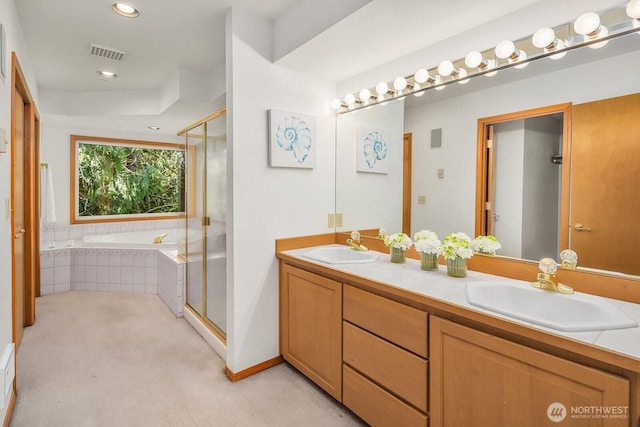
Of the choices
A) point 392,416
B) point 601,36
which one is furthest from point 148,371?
point 601,36

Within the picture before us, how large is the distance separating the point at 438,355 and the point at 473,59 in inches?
57.3

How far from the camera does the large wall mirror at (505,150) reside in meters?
1.36

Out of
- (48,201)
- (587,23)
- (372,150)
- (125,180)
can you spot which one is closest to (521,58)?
(587,23)

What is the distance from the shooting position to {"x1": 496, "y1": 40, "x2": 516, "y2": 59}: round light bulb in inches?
62.8

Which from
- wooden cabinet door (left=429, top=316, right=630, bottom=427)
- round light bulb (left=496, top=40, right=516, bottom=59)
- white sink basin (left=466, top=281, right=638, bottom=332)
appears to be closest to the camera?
wooden cabinet door (left=429, top=316, right=630, bottom=427)

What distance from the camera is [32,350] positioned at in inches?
98.5

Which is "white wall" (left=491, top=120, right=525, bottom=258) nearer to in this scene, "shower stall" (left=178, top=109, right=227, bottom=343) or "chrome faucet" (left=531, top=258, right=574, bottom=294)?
"chrome faucet" (left=531, top=258, right=574, bottom=294)

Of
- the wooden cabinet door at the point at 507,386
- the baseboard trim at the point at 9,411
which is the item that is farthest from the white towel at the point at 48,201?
the wooden cabinet door at the point at 507,386

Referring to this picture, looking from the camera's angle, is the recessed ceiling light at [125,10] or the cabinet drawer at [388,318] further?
the recessed ceiling light at [125,10]

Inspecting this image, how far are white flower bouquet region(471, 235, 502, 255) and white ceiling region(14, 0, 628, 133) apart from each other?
3.49ft

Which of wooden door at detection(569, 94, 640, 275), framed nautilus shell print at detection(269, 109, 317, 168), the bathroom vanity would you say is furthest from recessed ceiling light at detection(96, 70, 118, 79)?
wooden door at detection(569, 94, 640, 275)

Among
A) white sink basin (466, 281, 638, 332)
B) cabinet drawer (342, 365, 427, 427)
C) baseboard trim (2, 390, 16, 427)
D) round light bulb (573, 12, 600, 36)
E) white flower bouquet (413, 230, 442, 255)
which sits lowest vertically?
baseboard trim (2, 390, 16, 427)

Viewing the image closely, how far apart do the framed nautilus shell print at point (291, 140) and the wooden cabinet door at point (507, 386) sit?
1429 mm

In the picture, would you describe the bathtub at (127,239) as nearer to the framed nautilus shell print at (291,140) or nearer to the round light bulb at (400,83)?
the framed nautilus shell print at (291,140)
